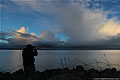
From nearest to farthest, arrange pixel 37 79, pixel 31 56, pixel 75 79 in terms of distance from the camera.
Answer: pixel 75 79, pixel 37 79, pixel 31 56

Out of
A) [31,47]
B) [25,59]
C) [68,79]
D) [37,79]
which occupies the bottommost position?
[37,79]

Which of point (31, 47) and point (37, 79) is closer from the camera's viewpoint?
point (37, 79)

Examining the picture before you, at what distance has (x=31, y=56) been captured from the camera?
837cm

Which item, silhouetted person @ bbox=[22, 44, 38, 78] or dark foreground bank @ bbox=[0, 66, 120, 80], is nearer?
dark foreground bank @ bbox=[0, 66, 120, 80]

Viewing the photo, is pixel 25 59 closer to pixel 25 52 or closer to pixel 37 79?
pixel 25 52

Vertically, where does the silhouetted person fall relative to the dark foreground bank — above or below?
above

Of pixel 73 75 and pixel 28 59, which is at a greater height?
pixel 28 59

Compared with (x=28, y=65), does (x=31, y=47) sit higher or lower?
higher

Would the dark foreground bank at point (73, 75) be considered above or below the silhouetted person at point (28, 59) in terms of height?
below

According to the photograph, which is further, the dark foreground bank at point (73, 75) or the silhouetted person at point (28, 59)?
the silhouetted person at point (28, 59)

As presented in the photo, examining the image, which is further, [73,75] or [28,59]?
[28,59]

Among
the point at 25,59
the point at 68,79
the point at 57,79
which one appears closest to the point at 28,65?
the point at 25,59

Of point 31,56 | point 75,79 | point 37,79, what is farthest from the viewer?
point 31,56

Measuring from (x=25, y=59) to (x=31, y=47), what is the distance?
A: 932 mm
